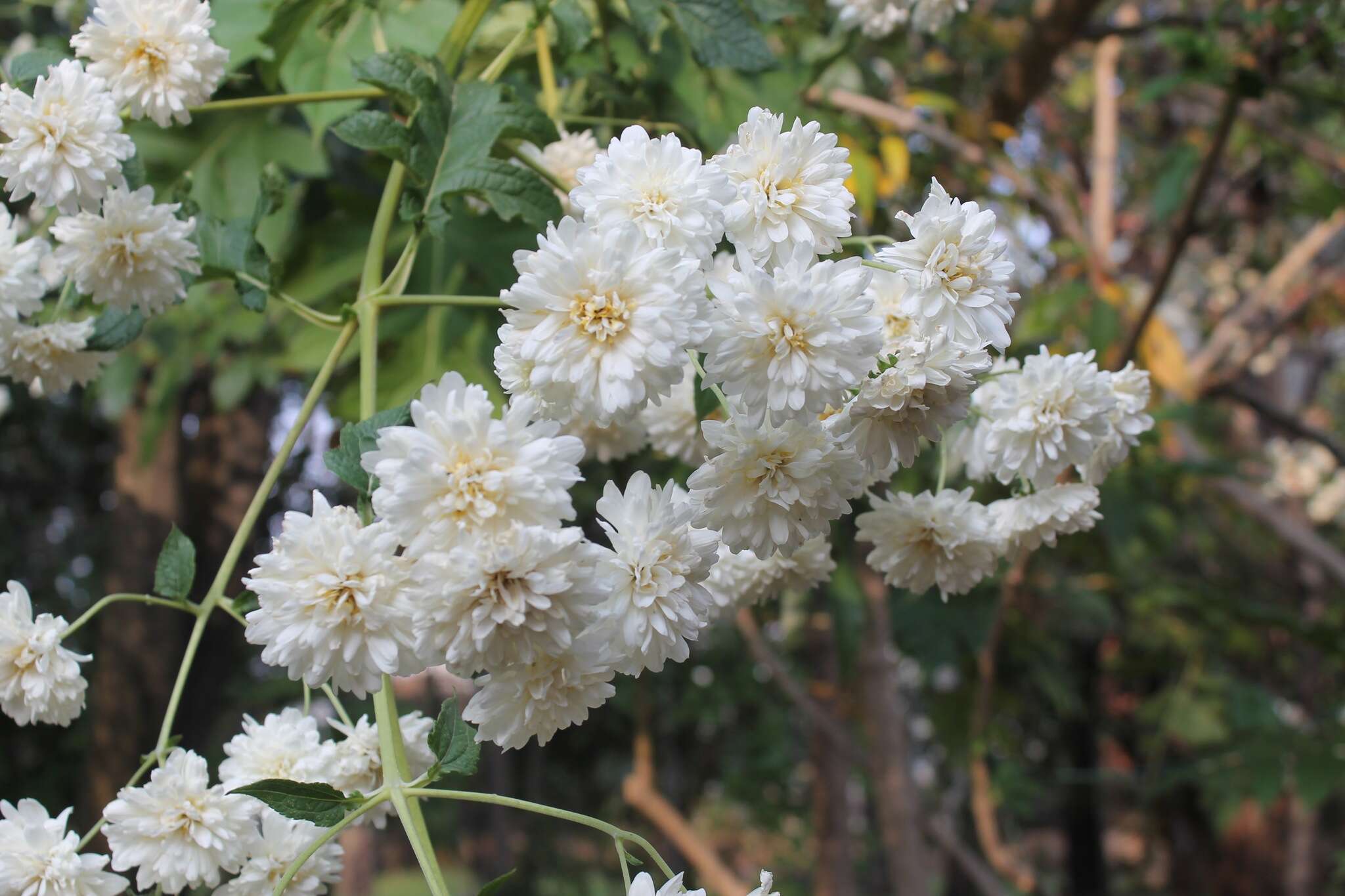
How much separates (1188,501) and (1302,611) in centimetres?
100

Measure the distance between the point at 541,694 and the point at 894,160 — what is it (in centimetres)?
144

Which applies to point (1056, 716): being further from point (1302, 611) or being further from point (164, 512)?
point (164, 512)

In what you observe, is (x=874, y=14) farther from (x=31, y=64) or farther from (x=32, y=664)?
(x=32, y=664)

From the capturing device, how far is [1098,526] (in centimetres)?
233

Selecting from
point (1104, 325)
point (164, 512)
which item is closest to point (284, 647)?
point (1104, 325)

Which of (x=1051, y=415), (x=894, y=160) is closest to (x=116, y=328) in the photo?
(x=1051, y=415)

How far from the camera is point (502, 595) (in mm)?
534

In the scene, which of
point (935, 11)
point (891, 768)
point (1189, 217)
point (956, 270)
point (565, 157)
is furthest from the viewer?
point (891, 768)

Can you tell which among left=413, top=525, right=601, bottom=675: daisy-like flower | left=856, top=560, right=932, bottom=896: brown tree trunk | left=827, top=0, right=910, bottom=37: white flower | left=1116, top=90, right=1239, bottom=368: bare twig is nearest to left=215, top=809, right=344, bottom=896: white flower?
left=413, top=525, right=601, bottom=675: daisy-like flower

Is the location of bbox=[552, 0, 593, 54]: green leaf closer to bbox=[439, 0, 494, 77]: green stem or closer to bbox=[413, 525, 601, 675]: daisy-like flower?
bbox=[439, 0, 494, 77]: green stem

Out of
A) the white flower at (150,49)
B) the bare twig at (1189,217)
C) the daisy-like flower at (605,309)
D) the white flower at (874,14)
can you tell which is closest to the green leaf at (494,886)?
the daisy-like flower at (605,309)

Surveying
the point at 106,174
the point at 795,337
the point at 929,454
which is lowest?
the point at 929,454

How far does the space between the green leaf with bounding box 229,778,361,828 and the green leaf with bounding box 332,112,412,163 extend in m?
0.45

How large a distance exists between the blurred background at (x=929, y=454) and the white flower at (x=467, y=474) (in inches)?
20.2
